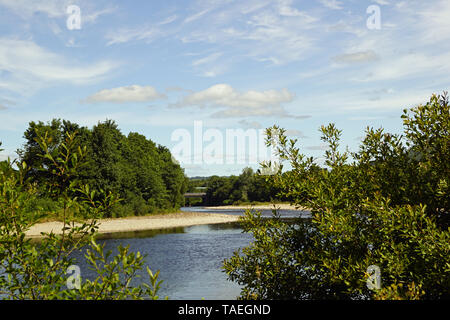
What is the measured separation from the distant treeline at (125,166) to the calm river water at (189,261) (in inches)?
387

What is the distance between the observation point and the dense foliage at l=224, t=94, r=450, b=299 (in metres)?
5.57

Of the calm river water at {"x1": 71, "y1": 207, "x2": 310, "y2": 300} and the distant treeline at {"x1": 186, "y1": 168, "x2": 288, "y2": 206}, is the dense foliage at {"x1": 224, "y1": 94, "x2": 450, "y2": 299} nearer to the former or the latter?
the calm river water at {"x1": 71, "y1": 207, "x2": 310, "y2": 300}

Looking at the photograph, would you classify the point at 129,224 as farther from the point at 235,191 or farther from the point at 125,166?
the point at 235,191

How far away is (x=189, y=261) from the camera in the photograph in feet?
105

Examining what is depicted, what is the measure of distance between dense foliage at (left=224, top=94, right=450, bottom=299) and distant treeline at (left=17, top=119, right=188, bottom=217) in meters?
40.5

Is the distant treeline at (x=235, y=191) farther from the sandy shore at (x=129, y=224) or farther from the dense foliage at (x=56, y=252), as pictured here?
the dense foliage at (x=56, y=252)

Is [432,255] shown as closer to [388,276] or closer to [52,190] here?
[388,276]

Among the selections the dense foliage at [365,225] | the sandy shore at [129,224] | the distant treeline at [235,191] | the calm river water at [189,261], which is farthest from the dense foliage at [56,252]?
the distant treeline at [235,191]

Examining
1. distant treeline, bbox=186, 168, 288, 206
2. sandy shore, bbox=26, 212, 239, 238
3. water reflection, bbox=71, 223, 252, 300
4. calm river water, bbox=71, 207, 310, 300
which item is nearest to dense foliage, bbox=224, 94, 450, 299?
calm river water, bbox=71, 207, 310, 300

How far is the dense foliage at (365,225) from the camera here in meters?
5.57

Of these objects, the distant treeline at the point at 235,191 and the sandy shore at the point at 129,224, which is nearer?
the sandy shore at the point at 129,224

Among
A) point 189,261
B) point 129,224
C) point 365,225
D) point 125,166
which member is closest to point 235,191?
point 125,166

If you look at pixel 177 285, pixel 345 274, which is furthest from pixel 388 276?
pixel 177 285

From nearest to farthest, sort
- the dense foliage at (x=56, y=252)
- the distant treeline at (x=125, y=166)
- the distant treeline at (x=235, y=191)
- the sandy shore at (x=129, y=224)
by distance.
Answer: the dense foliage at (x=56, y=252) → the sandy shore at (x=129, y=224) → the distant treeline at (x=125, y=166) → the distant treeline at (x=235, y=191)
